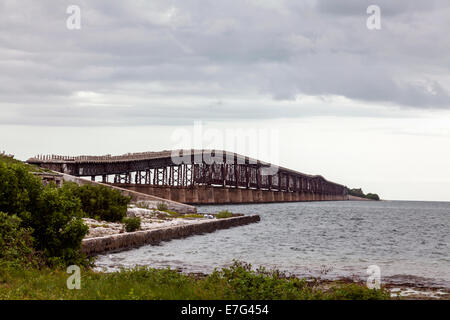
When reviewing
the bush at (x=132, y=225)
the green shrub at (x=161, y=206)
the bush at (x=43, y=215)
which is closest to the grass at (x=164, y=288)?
the bush at (x=43, y=215)

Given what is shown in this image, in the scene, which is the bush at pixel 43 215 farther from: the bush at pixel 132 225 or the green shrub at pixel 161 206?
the green shrub at pixel 161 206

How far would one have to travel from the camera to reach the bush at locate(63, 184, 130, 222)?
38.6 m

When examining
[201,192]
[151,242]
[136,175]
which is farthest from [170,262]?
[201,192]

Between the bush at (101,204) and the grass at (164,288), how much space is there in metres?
23.9

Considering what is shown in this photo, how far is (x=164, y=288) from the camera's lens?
13047 millimetres

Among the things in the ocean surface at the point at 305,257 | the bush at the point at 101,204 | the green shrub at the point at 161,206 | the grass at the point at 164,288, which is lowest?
the ocean surface at the point at 305,257

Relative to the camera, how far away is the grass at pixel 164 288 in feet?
39.9

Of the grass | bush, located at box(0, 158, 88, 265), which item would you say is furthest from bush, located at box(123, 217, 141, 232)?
the grass

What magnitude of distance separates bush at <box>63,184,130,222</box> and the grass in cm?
2392

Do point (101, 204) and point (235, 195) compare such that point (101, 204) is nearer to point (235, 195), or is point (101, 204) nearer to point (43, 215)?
point (43, 215)

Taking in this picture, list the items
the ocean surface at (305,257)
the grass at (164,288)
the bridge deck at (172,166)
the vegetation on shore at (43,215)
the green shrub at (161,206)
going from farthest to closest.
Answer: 1. the bridge deck at (172,166)
2. the green shrub at (161,206)
3. the ocean surface at (305,257)
4. the vegetation on shore at (43,215)
5. the grass at (164,288)

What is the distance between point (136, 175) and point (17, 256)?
97.4 m
